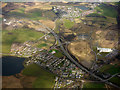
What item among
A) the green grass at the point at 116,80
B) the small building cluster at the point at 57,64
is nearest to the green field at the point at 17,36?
the small building cluster at the point at 57,64

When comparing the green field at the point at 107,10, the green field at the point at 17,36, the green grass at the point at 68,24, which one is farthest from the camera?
the green field at the point at 107,10

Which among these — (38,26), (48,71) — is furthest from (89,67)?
(38,26)

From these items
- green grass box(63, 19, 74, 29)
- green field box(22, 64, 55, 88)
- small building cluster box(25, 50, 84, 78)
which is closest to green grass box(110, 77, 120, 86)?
small building cluster box(25, 50, 84, 78)

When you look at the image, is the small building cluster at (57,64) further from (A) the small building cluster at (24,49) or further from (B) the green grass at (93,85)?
(B) the green grass at (93,85)

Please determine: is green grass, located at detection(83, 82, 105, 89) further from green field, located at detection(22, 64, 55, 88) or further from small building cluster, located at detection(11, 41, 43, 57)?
small building cluster, located at detection(11, 41, 43, 57)

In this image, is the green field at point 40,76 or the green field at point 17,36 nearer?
the green field at point 40,76

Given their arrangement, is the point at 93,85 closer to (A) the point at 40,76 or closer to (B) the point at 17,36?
(A) the point at 40,76

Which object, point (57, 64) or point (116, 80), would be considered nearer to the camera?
point (116, 80)

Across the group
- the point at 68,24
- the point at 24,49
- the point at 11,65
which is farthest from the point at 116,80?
the point at 68,24
